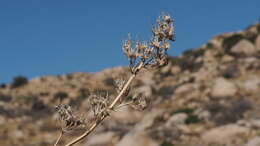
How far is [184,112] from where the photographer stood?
3431cm

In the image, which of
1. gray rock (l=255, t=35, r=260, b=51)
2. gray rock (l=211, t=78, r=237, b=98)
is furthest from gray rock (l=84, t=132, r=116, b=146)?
gray rock (l=255, t=35, r=260, b=51)

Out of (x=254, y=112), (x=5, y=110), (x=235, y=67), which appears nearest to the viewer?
(x=254, y=112)

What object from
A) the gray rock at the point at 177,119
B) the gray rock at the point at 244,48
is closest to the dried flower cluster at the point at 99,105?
the gray rock at the point at 177,119

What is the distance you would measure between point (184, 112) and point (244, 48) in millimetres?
31735

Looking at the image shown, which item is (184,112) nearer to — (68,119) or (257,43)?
(68,119)

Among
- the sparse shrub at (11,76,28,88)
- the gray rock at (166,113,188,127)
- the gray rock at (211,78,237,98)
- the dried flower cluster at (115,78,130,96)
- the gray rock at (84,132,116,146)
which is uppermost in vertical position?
the sparse shrub at (11,76,28,88)

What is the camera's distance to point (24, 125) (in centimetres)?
4431

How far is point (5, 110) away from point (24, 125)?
35.5 feet

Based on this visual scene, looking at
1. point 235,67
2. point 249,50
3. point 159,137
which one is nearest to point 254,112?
point 159,137

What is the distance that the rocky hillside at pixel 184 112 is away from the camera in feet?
88.5

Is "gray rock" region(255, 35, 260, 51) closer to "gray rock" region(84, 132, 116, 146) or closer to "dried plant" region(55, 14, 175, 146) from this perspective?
"gray rock" region(84, 132, 116, 146)

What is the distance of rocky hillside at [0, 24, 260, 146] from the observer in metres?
27.0

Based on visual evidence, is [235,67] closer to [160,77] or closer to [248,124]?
[160,77]

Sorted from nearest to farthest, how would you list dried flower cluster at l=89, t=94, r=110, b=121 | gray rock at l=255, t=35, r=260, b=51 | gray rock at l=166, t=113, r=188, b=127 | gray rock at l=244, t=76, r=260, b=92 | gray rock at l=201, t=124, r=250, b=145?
1. dried flower cluster at l=89, t=94, r=110, b=121
2. gray rock at l=201, t=124, r=250, b=145
3. gray rock at l=166, t=113, r=188, b=127
4. gray rock at l=244, t=76, r=260, b=92
5. gray rock at l=255, t=35, r=260, b=51
